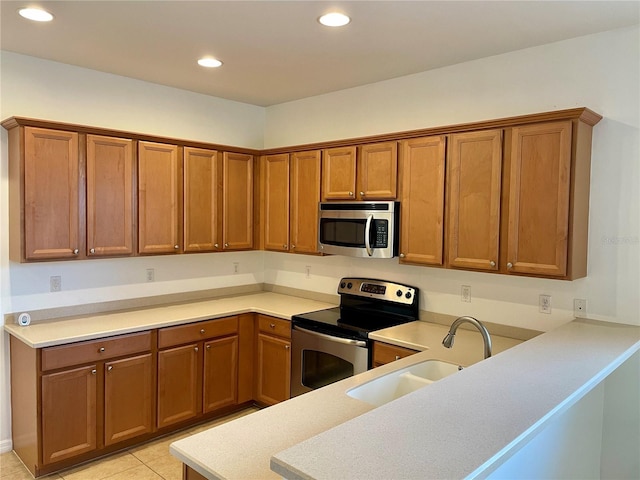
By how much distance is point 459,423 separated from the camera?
1.40m

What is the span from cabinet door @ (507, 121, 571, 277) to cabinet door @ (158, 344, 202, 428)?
2.33 m

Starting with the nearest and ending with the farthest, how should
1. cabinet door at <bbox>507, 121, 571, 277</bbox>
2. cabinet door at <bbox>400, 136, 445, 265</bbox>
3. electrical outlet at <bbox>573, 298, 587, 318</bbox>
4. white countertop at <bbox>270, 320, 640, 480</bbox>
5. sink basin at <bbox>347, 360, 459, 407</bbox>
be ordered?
white countertop at <bbox>270, 320, 640, 480</bbox> → sink basin at <bbox>347, 360, 459, 407</bbox> → cabinet door at <bbox>507, 121, 571, 277</bbox> → electrical outlet at <bbox>573, 298, 587, 318</bbox> → cabinet door at <bbox>400, 136, 445, 265</bbox>

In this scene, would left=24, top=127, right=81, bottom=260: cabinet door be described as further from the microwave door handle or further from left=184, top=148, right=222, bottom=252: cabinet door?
the microwave door handle

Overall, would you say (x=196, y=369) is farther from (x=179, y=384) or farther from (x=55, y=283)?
(x=55, y=283)

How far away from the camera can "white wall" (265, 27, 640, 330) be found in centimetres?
267

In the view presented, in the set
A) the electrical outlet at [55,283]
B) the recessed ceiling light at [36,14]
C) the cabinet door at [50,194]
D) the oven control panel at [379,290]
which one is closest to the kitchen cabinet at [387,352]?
the oven control panel at [379,290]

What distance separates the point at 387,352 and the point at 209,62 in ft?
7.44

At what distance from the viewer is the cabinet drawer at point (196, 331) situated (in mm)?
3434

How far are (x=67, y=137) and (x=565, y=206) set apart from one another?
3.05 metres

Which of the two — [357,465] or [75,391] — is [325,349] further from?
[357,465]

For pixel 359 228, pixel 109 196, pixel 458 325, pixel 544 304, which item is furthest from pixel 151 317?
pixel 544 304

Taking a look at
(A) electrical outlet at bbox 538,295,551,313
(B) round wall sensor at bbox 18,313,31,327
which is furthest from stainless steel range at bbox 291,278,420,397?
(B) round wall sensor at bbox 18,313,31,327

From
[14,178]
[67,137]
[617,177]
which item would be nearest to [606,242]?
[617,177]

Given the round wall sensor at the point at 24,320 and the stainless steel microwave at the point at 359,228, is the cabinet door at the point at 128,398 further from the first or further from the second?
the stainless steel microwave at the point at 359,228
